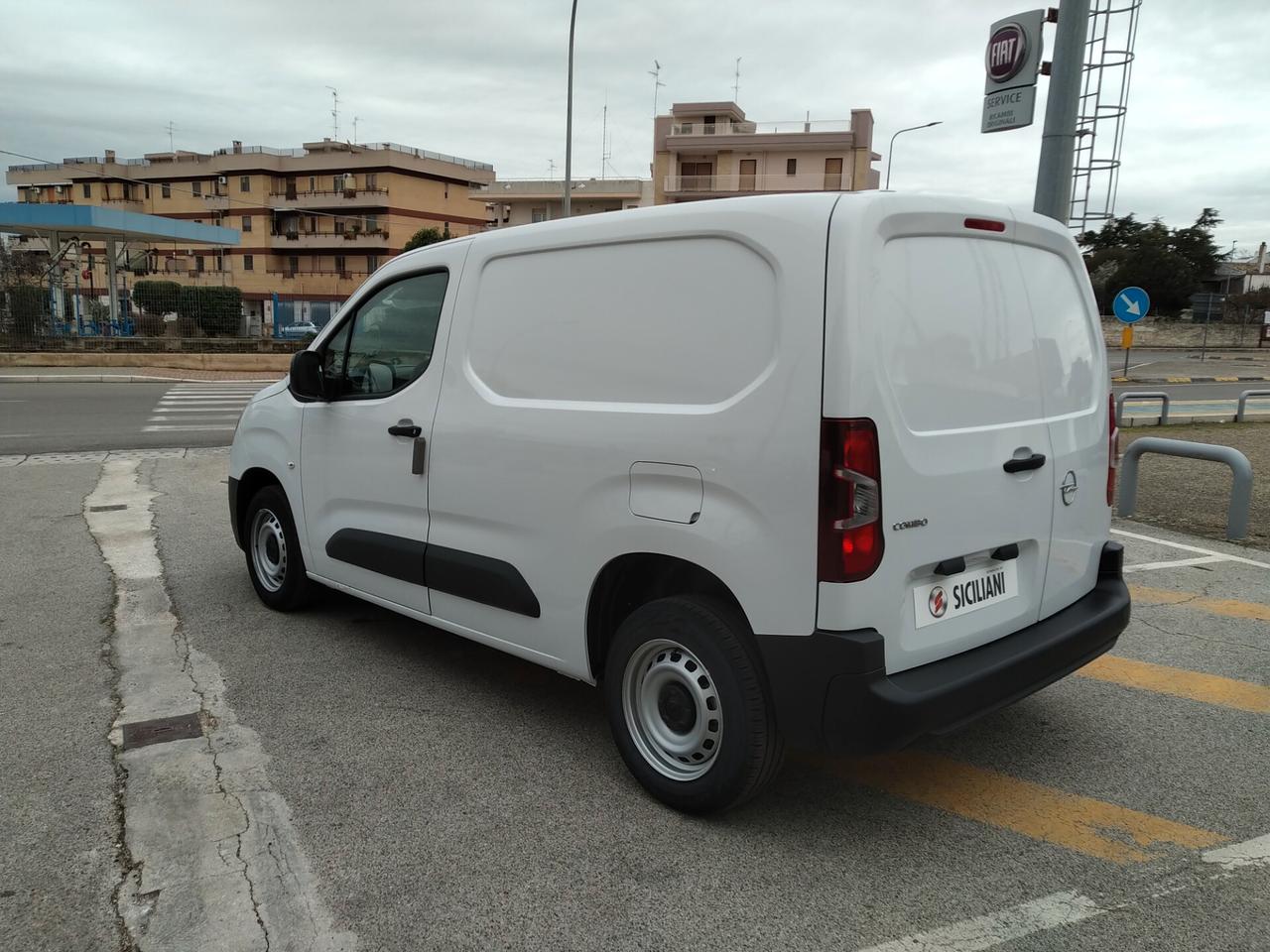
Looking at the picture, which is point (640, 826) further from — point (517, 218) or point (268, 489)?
point (517, 218)

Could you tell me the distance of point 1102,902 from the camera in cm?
260

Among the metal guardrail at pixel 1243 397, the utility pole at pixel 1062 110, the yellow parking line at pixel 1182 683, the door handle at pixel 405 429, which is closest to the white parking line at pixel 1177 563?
the yellow parking line at pixel 1182 683

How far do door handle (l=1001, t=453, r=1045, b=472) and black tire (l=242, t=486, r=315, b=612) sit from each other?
3.41 metres

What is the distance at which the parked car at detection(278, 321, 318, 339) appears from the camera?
35.7 meters

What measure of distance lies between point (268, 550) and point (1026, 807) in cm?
396

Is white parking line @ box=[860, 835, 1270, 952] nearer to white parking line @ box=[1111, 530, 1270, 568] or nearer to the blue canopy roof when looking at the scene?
white parking line @ box=[1111, 530, 1270, 568]

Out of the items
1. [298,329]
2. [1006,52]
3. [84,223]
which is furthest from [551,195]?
[1006,52]

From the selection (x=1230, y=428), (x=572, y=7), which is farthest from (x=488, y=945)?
(x=572, y=7)

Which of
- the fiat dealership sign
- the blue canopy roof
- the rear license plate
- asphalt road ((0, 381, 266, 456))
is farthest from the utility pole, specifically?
the blue canopy roof

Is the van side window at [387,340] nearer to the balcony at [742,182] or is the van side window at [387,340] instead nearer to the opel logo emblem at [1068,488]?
the opel logo emblem at [1068,488]

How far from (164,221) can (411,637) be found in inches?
1248

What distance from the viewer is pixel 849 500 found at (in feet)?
8.39

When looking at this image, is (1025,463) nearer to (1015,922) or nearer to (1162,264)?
(1015,922)

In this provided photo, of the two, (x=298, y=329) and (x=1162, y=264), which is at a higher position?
(x=1162, y=264)
